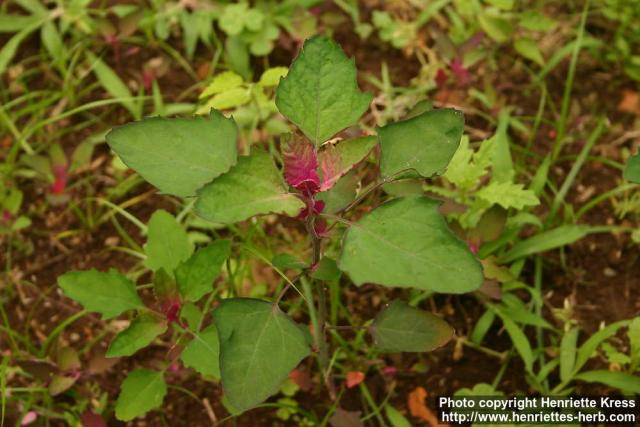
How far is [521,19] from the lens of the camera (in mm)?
2510

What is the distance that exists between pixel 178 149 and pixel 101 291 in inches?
21.3

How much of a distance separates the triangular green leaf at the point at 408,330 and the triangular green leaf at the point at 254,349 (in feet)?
0.88

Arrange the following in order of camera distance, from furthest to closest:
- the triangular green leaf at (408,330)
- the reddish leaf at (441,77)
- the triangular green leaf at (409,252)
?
1. the reddish leaf at (441,77)
2. the triangular green leaf at (408,330)
3. the triangular green leaf at (409,252)

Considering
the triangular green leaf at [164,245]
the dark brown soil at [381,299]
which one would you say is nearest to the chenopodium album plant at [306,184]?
the triangular green leaf at [164,245]

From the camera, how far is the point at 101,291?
167 cm

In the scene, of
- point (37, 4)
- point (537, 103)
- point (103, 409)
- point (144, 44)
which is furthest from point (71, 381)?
point (537, 103)

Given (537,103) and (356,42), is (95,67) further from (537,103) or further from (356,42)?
(537,103)

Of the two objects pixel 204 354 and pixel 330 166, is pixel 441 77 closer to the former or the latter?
pixel 330 166

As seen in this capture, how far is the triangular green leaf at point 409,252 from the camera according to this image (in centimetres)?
116

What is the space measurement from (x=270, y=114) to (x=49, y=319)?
0.98 m

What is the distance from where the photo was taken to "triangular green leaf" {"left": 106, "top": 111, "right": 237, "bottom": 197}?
1280 mm

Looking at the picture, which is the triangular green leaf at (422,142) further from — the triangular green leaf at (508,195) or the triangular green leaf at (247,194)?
the triangular green leaf at (508,195)

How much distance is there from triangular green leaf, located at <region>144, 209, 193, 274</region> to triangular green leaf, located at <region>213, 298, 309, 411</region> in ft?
1.41

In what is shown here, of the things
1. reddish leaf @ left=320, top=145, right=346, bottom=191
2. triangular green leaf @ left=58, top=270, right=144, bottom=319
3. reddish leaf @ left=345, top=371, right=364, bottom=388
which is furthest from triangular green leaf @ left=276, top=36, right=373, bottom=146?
reddish leaf @ left=345, top=371, right=364, bottom=388
